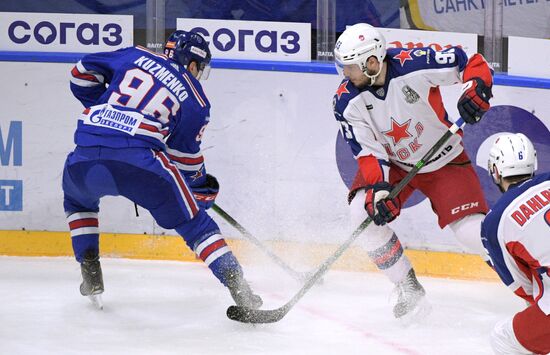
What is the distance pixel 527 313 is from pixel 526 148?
431 mm

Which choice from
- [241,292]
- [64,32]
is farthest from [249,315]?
[64,32]

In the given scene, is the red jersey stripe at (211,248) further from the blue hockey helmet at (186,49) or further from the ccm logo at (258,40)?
the ccm logo at (258,40)

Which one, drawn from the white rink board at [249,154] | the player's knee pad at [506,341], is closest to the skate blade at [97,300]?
the white rink board at [249,154]

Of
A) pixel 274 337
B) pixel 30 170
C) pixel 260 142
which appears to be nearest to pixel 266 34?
pixel 260 142

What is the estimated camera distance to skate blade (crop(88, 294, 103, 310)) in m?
4.06

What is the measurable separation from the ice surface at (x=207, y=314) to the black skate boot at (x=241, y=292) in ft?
0.29

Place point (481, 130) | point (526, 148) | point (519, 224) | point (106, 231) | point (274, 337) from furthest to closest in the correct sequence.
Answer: point (106, 231), point (481, 130), point (274, 337), point (526, 148), point (519, 224)

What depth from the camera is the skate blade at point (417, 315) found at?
12.9ft

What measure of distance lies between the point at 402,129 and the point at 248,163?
4.19 feet

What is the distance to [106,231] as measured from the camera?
5.14 metres

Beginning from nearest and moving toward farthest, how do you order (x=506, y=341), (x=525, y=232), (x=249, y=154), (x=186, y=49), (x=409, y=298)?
(x=525, y=232) → (x=506, y=341) → (x=186, y=49) → (x=409, y=298) → (x=249, y=154)

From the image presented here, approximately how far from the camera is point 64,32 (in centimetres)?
516

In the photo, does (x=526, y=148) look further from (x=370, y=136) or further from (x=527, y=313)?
(x=370, y=136)

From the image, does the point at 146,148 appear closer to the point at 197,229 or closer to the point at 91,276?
the point at 197,229
